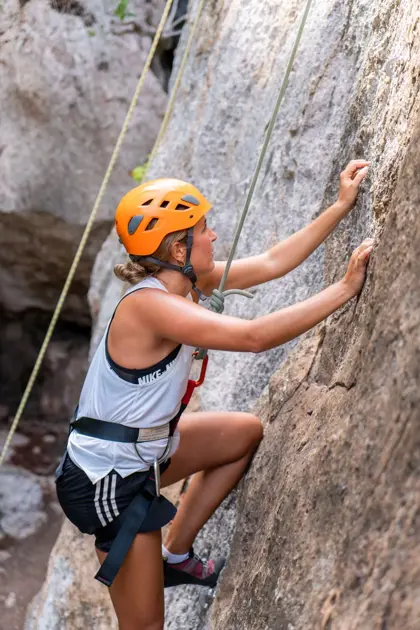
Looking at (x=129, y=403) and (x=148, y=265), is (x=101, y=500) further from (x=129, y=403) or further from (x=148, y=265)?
(x=148, y=265)

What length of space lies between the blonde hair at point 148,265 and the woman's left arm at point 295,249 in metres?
0.41

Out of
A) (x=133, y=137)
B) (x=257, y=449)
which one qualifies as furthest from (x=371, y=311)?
(x=133, y=137)

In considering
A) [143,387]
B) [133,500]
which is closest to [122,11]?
[143,387]

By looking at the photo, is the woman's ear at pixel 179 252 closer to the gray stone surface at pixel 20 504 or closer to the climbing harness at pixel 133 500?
the climbing harness at pixel 133 500

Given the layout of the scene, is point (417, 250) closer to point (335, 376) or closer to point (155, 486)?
point (335, 376)

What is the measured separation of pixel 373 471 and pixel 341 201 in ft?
3.85

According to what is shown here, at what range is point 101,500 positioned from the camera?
8.45 feet

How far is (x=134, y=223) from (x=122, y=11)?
5715 millimetres

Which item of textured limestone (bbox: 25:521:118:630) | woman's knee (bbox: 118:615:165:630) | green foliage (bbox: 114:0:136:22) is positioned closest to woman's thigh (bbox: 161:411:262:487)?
woman's knee (bbox: 118:615:165:630)

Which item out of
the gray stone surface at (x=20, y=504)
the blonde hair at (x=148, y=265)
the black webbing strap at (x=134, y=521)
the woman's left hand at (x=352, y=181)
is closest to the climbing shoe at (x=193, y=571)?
the black webbing strap at (x=134, y=521)

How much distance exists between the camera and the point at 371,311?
6.59 feet

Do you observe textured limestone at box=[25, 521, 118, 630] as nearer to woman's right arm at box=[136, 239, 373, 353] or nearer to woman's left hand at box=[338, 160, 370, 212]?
woman's right arm at box=[136, 239, 373, 353]

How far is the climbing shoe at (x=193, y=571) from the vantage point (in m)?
2.95

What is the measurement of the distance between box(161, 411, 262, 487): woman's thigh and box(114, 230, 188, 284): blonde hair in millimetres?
646
